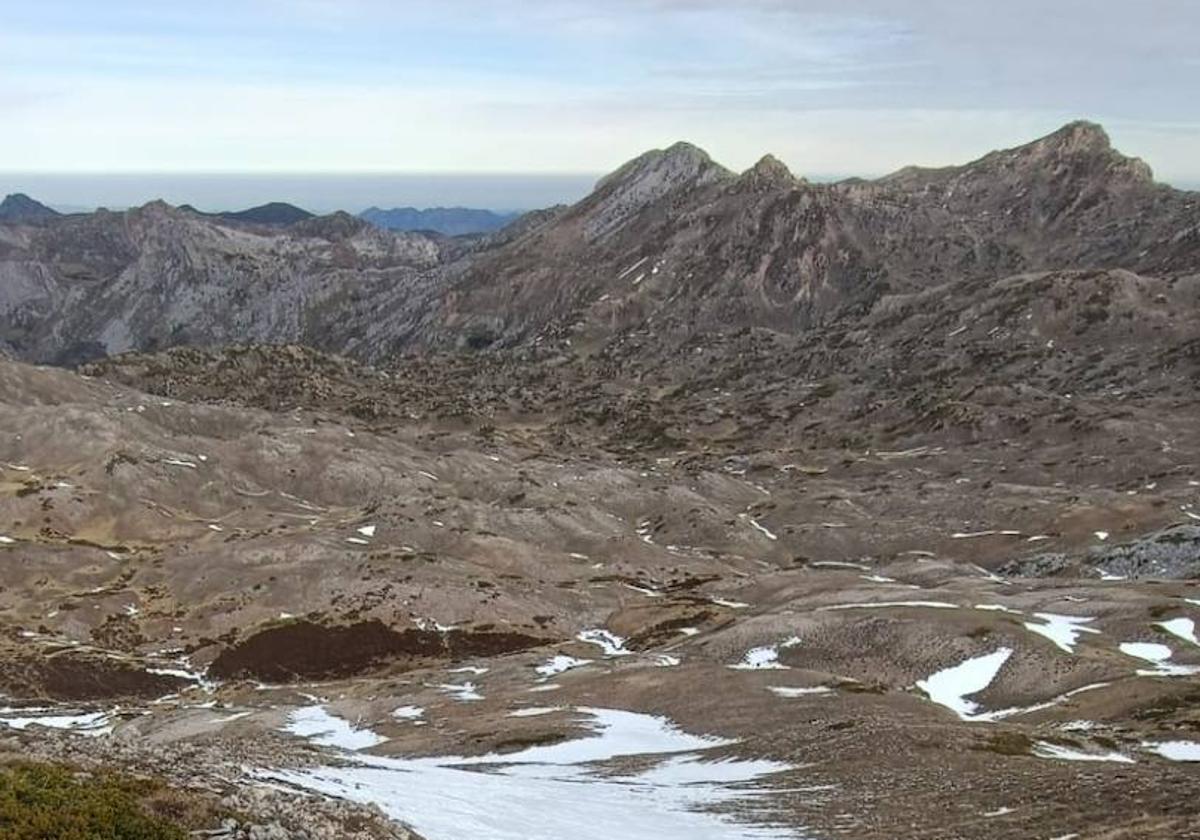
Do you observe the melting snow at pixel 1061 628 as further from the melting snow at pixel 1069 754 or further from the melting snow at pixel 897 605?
the melting snow at pixel 1069 754

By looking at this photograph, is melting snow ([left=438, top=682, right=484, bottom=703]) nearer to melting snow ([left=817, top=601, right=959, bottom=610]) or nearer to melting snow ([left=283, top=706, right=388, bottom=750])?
melting snow ([left=283, top=706, right=388, bottom=750])

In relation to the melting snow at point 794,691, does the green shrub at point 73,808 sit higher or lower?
higher

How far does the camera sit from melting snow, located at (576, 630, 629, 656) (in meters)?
107

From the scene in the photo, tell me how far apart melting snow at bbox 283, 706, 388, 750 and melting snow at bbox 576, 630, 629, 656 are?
3701cm

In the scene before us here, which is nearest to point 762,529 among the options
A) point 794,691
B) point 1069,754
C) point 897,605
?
point 897,605

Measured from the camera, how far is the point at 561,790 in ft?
143

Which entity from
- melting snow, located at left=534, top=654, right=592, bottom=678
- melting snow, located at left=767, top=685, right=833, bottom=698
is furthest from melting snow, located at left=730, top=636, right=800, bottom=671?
melting snow, located at left=767, top=685, right=833, bottom=698

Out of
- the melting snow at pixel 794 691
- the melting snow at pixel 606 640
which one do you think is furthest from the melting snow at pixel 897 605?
the melting snow at pixel 794 691

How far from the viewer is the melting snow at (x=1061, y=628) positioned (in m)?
80.4

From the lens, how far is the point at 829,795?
4169cm

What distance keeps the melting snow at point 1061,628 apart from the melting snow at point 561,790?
127ft

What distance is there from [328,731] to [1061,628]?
61559 mm

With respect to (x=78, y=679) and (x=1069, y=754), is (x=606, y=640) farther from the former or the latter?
(x=1069, y=754)

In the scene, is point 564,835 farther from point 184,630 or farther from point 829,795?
point 184,630
